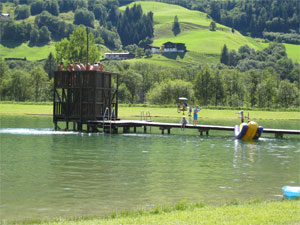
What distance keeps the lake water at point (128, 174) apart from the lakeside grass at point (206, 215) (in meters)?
1.72

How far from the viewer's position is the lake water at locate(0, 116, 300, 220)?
66.6ft

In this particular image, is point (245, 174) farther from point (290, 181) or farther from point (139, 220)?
point (139, 220)

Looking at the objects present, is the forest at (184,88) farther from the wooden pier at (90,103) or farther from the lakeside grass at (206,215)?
the lakeside grass at (206,215)

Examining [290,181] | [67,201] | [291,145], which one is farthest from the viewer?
[291,145]

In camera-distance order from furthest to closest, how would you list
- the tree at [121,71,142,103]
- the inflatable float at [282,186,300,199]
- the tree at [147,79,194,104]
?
the tree at [121,71,142,103]
the tree at [147,79,194,104]
the inflatable float at [282,186,300,199]

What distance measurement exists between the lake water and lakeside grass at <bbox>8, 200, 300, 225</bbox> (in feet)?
5.64

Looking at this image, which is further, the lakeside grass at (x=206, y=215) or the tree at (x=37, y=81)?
the tree at (x=37, y=81)

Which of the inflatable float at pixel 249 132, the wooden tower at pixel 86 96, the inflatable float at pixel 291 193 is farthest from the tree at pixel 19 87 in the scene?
the inflatable float at pixel 291 193

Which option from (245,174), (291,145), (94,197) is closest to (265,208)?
(94,197)

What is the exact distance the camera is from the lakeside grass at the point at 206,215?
15.4 m

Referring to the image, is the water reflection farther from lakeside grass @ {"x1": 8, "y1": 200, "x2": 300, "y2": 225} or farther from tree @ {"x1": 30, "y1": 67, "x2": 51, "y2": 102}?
tree @ {"x1": 30, "y1": 67, "x2": 51, "y2": 102}

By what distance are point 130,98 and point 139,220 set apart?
155373mm

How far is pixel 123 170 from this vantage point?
1138 inches

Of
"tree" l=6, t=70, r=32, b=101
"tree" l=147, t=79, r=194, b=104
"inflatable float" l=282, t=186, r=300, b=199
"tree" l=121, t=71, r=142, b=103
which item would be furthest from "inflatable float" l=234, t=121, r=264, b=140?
"tree" l=6, t=70, r=32, b=101
